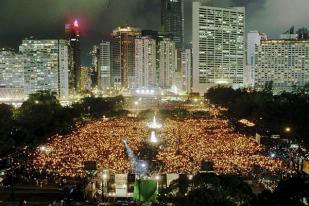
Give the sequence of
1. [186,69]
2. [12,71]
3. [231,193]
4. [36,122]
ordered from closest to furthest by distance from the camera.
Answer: [231,193], [36,122], [12,71], [186,69]

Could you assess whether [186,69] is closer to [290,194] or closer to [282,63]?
[282,63]

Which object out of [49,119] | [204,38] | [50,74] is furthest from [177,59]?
[49,119]

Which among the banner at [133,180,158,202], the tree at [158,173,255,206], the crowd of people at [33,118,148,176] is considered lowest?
the crowd of people at [33,118,148,176]

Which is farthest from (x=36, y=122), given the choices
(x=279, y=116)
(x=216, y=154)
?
(x=216, y=154)

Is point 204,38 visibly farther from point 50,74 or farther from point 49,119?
point 49,119

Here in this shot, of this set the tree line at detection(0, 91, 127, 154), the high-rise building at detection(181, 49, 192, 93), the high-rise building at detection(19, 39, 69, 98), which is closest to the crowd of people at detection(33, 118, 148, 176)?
the tree line at detection(0, 91, 127, 154)

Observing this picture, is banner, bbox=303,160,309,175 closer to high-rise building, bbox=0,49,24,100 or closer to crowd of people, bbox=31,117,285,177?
crowd of people, bbox=31,117,285,177
